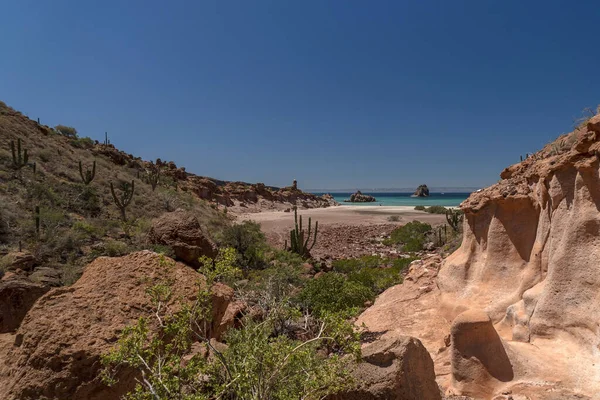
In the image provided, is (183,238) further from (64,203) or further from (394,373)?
(64,203)

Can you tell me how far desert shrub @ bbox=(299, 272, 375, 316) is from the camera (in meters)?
8.04

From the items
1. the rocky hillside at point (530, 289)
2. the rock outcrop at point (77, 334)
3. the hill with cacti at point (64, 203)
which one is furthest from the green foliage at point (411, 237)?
the rock outcrop at point (77, 334)

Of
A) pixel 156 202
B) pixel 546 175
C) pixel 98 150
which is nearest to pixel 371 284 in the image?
pixel 546 175

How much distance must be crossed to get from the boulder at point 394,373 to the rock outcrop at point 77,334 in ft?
5.73

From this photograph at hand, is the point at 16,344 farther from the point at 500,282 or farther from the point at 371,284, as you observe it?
the point at 371,284

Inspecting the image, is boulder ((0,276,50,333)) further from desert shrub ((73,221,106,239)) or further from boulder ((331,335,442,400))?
desert shrub ((73,221,106,239))

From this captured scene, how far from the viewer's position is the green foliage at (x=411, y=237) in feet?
61.2

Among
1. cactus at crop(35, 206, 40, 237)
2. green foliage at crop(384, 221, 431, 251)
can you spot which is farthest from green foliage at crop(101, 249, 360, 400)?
green foliage at crop(384, 221, 431, 251)

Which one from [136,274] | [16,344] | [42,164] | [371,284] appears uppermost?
[42,164]

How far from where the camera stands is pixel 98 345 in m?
3.04

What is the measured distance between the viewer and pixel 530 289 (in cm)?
522

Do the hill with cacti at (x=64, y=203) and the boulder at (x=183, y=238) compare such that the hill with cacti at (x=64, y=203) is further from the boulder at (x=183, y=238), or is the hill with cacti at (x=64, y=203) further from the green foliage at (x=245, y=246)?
the green foliage at (x=245, y=246)

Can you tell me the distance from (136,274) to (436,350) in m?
5.03

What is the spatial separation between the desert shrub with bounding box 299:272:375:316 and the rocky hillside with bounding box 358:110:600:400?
1.28 meters
